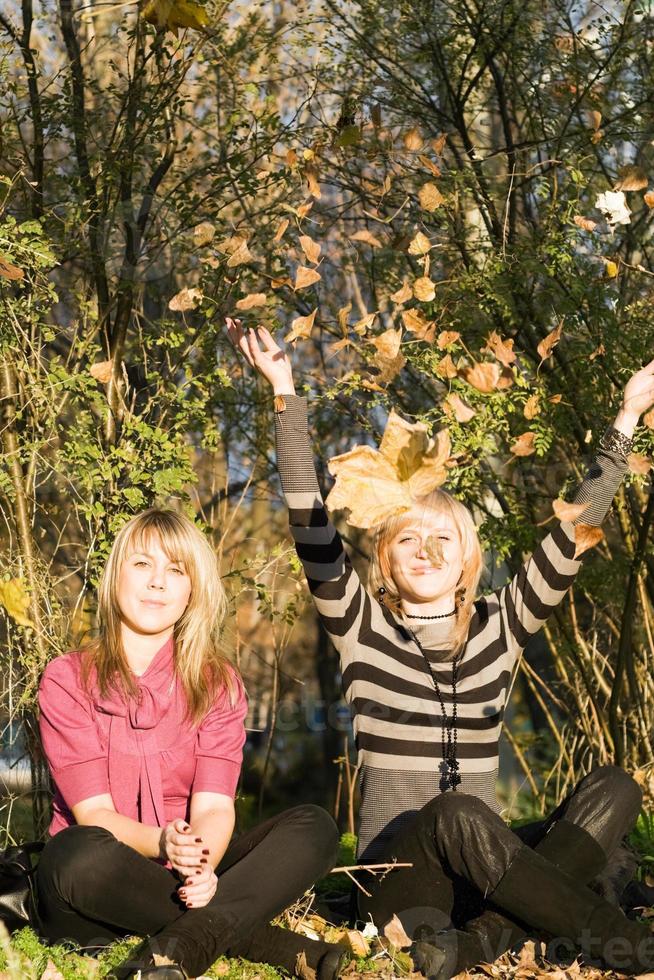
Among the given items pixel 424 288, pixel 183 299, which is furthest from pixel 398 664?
pixel 183 299

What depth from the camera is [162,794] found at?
247 centimetres

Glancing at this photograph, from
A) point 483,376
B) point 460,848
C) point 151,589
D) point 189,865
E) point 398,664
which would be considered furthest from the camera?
point 483,376

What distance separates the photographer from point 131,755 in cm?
246

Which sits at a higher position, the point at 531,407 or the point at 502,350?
the point at 502,350

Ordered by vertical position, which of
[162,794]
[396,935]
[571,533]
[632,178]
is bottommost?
[396,935]

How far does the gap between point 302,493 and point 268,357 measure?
0.31 meters

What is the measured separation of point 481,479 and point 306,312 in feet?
3.01

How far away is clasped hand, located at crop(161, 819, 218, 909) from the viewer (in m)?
2.16

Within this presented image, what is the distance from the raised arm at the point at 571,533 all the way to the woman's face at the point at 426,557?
6.3 inches

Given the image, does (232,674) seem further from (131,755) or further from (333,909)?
(333,909)

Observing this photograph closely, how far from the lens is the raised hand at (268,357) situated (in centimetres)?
261

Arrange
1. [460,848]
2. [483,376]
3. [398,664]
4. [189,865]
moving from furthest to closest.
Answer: [483,376], [398,664], [460,848], [189,865]

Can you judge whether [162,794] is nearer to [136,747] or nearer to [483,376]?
[136,747]

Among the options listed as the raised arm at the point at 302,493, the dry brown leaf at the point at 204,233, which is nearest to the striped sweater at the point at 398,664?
the raised arm at the point at 302,493
